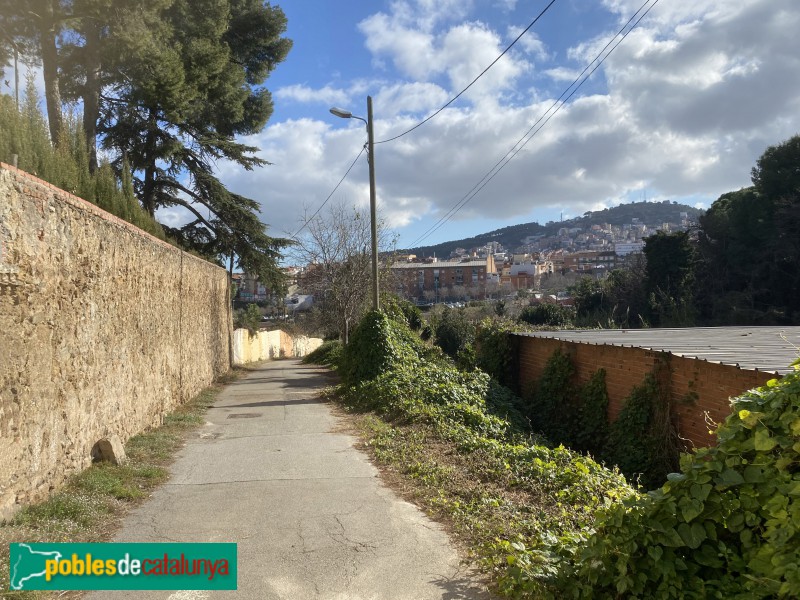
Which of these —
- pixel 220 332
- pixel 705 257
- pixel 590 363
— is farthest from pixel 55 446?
pixel 705 257

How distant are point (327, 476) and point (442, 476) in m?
1.43

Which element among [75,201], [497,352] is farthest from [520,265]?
[75,201]

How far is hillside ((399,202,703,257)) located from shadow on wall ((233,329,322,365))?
5368cm

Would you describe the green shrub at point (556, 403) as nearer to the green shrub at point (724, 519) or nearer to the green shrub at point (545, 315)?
the green shrub at point (724, 519)

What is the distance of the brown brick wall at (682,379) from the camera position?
24.6 ft

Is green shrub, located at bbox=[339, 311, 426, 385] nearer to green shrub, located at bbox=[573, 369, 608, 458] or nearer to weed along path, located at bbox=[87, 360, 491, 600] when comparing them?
green shrub, located at bbox=[573, 369, 608, 458]

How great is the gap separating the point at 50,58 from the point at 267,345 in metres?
26.9

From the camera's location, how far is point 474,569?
15.0 ft

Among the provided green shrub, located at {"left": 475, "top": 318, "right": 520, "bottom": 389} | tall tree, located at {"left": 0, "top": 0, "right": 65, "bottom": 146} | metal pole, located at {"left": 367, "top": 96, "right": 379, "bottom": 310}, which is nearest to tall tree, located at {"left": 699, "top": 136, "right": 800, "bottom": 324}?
green shrub, located at {"left": 475, "top": 318, "right": 520, "bottom": 389}

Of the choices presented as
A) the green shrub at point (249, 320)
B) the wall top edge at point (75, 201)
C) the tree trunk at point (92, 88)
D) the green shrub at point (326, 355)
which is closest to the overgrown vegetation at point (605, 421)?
the wall top edge at point (75, 201)

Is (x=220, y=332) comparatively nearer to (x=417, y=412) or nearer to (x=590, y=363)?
(x=417, y=412)

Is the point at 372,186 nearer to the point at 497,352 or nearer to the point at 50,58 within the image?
the point at 497,352

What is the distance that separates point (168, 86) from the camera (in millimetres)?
17344

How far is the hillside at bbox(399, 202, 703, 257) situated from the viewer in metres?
107
